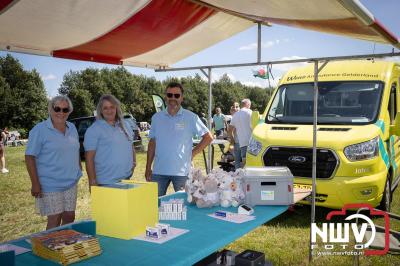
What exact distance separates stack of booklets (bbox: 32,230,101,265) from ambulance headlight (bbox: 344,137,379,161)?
4.00 m

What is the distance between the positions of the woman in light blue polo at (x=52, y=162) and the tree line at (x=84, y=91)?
45.6 meters

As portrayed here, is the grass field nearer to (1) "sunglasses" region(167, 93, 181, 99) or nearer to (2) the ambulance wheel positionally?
(2) the ambulance wheel

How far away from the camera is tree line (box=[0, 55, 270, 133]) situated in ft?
150

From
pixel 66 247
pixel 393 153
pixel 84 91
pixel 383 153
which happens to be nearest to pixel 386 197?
pixel 383 153

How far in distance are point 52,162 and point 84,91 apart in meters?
52.7

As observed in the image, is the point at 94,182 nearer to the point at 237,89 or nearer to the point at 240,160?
the point at 240,160

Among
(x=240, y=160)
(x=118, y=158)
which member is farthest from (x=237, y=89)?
(x=118, y=158)

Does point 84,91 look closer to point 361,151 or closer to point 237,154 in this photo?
point 237,154

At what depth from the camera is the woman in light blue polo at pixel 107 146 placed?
11.0 ft

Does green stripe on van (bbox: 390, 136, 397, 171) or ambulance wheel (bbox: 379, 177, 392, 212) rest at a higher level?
green stripe on van (bbox: 390, 136, 397, 171)

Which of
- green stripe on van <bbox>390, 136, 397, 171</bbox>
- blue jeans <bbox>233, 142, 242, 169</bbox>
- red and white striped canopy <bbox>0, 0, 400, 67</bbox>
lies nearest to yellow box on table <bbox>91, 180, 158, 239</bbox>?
red and white striped canopy <bbox>0, 0, 400, 67</bbox>

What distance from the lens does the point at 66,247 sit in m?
1.81

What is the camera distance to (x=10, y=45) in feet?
10.6
